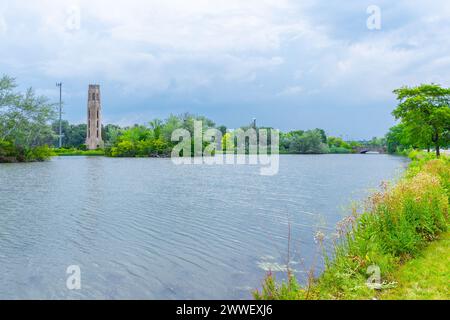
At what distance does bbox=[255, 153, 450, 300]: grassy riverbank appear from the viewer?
6625 millimetres

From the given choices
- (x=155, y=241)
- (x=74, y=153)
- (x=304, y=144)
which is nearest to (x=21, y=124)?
(x=74, y=153)

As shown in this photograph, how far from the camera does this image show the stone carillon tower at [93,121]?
339 ft

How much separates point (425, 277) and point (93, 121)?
344 ft

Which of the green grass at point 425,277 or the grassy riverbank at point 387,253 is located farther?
the grassy riverbank at point 387,253

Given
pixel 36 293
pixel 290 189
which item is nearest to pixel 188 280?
pixel 36 293

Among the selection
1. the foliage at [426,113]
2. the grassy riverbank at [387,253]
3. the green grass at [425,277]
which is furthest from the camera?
the foliage at [426,113]

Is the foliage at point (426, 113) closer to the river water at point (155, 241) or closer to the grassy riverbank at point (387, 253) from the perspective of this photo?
the river water at point (155, 241)

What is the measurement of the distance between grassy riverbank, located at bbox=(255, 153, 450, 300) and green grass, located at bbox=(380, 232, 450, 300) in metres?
0.02

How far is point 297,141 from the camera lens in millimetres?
124375

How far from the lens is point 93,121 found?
341 ft

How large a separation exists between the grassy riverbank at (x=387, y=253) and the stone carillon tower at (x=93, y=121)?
101 m

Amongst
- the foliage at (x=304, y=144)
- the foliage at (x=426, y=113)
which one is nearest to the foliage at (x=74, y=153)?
the foliage at (x=304, y=144)

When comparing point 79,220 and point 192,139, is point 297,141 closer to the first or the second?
point 192,139

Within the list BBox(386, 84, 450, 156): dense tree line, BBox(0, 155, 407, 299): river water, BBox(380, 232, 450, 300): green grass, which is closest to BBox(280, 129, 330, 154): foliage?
BBox(386, 84, 450, 156): dense tree line
